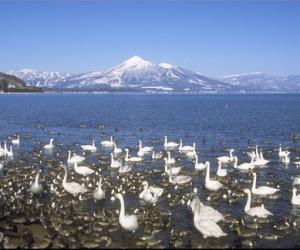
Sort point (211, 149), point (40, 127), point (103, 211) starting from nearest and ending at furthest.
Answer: point (103, 211)
point (211, 149)
point (40, 127)

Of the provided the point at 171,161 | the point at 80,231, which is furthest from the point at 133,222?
the point at 171,161

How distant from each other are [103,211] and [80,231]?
3.42 meters

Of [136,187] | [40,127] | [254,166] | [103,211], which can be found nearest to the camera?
[103,211]

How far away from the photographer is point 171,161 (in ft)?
135

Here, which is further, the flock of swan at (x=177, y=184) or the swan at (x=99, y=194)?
the swan at (x=99, y=194)

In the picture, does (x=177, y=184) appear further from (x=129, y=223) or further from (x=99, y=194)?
(x=129, y=223)

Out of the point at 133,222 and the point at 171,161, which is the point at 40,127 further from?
the point at 133,222

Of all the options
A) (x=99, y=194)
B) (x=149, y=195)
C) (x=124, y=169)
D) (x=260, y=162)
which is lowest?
(x=260, y=162)

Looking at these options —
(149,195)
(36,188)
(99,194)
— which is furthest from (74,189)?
(149,195)

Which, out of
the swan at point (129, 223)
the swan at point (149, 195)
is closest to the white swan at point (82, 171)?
the swan at point (149, 195)

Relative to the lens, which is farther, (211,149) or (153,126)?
(153,126)

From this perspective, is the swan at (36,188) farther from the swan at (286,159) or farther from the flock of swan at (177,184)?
the swan at (286,159)

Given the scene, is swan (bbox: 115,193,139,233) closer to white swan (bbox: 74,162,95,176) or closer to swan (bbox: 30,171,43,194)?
swan (bbox: 30,171,43,194)

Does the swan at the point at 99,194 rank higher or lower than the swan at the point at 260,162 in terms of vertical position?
higher
